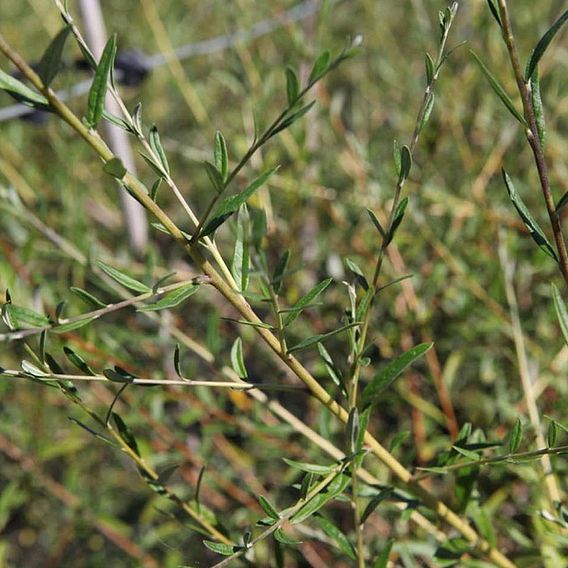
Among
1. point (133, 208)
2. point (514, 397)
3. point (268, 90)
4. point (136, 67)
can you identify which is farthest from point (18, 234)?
point (514, 397)

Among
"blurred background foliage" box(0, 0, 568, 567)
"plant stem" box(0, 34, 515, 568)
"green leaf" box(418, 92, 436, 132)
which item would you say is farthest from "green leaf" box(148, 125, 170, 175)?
"blurred background foliage" box(0, 0, 568, 567)

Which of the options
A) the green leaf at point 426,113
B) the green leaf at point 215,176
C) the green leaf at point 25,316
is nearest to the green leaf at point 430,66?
the green leaf at point 426,113

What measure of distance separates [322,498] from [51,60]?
248 millimetres

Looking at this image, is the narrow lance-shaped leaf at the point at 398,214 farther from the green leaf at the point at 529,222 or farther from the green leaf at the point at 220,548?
the green leaf at the point at 220,548

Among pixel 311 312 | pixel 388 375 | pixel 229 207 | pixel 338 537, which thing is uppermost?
pixel 229 207

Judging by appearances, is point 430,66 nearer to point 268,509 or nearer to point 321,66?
point 321,66

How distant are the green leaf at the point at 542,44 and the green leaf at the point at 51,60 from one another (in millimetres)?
208

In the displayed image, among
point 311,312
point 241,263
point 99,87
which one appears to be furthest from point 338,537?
point 311,312

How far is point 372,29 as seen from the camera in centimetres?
134

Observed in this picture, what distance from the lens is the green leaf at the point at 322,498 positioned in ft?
1.21

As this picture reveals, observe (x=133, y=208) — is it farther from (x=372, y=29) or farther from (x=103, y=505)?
(x=372, y=29)

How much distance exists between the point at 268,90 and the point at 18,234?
36 centimetres

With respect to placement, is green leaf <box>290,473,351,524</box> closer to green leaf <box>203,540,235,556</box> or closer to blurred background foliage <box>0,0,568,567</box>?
green leaf <box>203,540,235,556</box>

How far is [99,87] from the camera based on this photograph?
30cm
